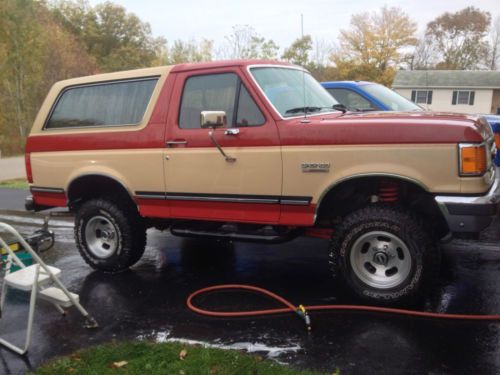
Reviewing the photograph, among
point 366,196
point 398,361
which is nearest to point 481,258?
point 366,196

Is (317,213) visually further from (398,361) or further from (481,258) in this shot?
(481,258)

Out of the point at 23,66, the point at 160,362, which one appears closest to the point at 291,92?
the point at 160,362

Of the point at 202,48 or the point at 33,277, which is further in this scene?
the point at 202,48

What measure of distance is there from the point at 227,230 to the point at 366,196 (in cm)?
152

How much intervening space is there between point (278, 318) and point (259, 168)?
140cm

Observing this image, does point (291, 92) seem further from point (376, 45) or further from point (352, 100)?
point (376, 45)

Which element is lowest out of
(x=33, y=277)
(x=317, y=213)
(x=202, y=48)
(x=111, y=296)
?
(x=111, y=296)

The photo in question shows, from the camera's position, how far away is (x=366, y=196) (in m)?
4.54

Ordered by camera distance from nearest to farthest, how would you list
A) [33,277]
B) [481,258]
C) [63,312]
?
[33,277] → [63,312] → [481,258]

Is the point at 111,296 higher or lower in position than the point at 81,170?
lower

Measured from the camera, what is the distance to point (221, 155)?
4.60 m

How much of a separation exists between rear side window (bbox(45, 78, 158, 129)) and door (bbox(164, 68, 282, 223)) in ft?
1.54

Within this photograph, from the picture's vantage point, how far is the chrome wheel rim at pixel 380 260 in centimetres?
420

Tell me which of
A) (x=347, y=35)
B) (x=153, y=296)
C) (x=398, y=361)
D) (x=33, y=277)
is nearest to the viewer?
(x=398, y=361)
